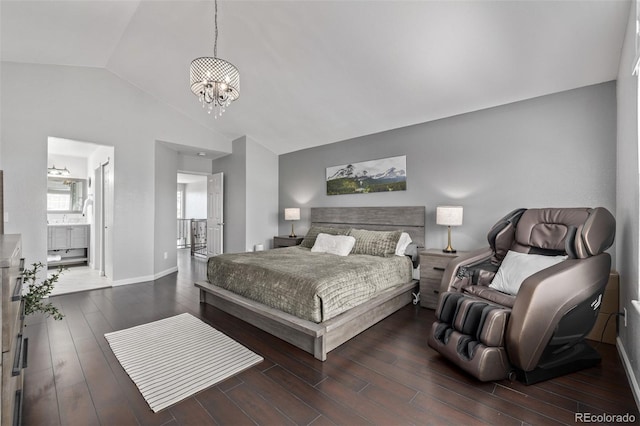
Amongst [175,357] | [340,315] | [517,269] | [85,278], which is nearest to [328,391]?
[340,315]

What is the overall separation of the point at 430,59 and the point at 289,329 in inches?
121

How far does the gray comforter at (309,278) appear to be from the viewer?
245cm

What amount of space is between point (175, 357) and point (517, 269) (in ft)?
9.80

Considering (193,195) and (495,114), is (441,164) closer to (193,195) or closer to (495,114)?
(495,114)

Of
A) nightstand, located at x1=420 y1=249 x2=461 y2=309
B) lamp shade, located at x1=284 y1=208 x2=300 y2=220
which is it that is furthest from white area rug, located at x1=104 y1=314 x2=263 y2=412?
lamp shade, located at x1=284 y1=208 x2=300 y2=220

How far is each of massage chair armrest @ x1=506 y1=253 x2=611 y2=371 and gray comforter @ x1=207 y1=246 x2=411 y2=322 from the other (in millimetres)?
1283

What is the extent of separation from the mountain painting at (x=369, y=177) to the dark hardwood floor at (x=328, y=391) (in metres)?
2.42

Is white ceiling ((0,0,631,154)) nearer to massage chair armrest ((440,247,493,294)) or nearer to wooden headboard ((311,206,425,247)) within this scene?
wooden headboard ((311,206,425,247))

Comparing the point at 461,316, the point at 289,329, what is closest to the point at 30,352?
the point at 289,329

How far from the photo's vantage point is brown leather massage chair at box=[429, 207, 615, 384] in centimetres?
186

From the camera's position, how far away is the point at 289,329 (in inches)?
102

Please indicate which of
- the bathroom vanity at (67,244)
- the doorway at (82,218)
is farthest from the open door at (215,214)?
the bathroom vanity at (67,244)

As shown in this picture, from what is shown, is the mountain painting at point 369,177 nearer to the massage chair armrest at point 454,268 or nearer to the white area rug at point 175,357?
the massage chair armrest at point 454,268

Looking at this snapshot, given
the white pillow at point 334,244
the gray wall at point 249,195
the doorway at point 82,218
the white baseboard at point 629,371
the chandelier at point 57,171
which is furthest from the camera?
the chandelier at point 57,171
